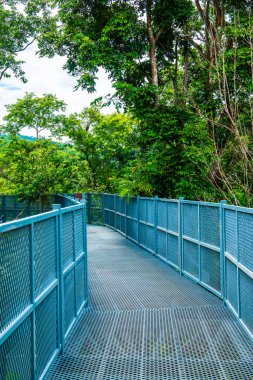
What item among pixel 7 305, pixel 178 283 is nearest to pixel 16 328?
pixel 7 305

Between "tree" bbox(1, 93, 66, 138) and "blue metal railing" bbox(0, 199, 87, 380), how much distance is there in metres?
21.5

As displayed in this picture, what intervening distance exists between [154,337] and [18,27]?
2092 centimetres

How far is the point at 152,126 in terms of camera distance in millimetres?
13578

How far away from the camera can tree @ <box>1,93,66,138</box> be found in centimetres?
2577

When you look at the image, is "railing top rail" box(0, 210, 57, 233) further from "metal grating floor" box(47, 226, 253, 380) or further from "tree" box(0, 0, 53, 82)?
"tree" box(0, 0, 53, 82)

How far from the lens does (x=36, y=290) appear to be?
11.5 ft

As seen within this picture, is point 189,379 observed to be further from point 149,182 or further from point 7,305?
point 149,182

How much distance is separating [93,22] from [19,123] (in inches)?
488

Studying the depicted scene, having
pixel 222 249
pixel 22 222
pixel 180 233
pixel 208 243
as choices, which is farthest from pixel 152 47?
pixel 22 222

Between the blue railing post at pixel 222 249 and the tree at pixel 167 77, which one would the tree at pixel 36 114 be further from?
the blue railing post at pixel 222 249

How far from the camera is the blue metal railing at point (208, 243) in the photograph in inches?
198

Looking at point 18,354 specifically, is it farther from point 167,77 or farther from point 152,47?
point 167,77

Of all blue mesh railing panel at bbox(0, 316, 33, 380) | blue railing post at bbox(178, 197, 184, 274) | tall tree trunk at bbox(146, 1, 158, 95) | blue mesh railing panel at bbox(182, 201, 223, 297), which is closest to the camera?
blue mesh railing panel at bbox(0, 316, 33, 380)

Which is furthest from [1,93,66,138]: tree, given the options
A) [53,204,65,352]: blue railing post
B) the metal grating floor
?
[53,204,65,352]: blue railing post
